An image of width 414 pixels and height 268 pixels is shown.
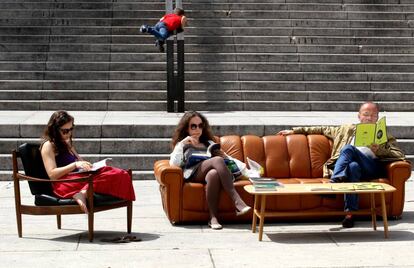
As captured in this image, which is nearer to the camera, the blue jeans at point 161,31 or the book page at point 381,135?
the book page at point 381,135

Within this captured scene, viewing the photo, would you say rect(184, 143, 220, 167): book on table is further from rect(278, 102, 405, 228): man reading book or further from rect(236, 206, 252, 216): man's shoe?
rect(278, 102, 405, 228): man reading book

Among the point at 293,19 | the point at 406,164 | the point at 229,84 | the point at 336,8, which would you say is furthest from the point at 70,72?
the point at 406,164

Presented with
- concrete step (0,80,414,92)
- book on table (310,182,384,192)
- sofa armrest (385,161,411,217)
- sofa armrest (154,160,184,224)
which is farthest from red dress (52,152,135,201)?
concrete step (0,80,414,92)

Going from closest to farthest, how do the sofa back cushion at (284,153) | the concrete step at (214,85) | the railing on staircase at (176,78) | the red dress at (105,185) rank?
1. the red dress at (105,185)
2. the sofa back cushion at (284,153)
3. the railing on staircase at (176,78)
4. the concrete step at (214,85)

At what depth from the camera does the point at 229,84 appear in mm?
16250

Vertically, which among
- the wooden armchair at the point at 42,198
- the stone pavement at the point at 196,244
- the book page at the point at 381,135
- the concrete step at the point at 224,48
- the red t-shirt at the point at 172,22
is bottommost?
the stone pavement at the point at 196,244

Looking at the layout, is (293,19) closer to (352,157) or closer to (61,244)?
(352,157)

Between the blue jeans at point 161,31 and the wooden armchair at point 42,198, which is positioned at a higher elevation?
the blue jeans at point 161,31

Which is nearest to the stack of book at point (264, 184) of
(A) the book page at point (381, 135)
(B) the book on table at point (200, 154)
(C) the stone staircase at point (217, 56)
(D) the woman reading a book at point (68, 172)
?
(B) the book on table at point (200, 154)

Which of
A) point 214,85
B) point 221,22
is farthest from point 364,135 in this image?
point 221,22

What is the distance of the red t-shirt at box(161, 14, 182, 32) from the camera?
14.5 meters

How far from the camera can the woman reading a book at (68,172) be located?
7.53 metres

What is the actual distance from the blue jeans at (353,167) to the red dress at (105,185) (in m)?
2.12

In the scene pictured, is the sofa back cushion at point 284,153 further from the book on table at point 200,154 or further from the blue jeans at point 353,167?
the blue jeans at point 353,167
